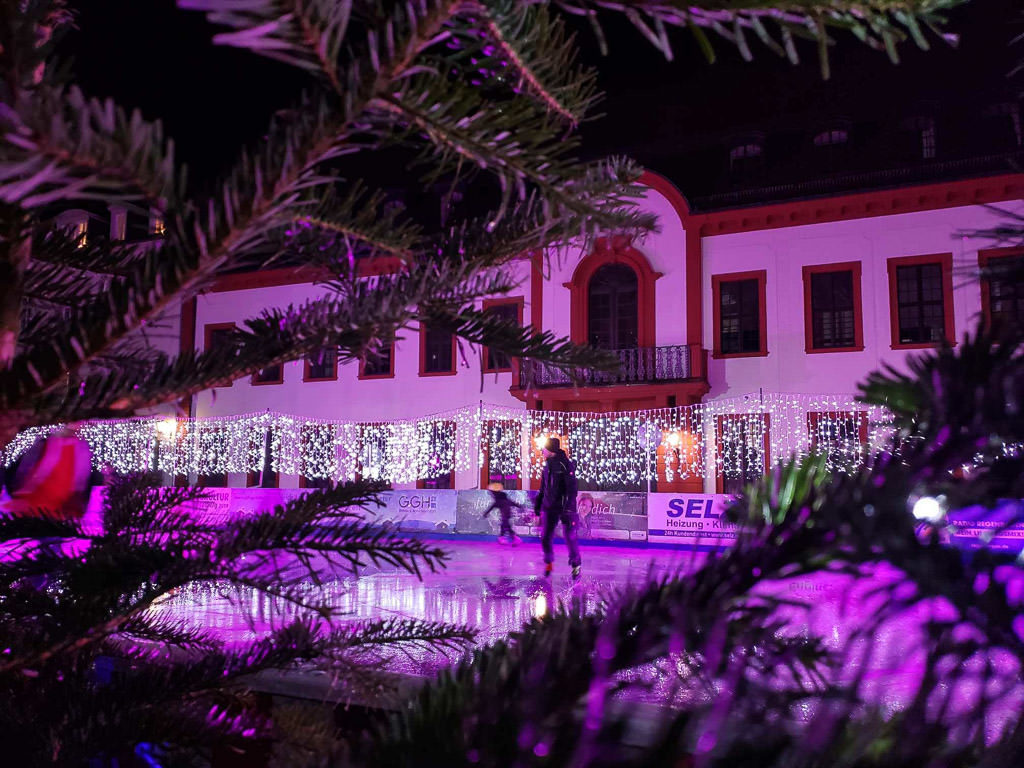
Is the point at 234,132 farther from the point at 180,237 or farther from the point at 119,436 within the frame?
the point at 119,436

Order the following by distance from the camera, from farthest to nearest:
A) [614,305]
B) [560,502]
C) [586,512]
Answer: [614,305] < [586,512] < [560,502]

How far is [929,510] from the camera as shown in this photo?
52 cm

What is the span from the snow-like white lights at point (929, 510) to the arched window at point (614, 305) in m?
18.4

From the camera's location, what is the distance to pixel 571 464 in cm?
Answer: 1023

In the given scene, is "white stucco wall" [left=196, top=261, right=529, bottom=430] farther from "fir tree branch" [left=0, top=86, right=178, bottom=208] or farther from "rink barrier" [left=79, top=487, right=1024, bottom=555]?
"fir tree branch" [left=0, top=86, right=178, bottom=208]

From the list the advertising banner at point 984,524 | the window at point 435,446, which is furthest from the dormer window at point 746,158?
the advertising banner at point 984,524

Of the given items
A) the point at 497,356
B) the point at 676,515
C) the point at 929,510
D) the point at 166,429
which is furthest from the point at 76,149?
the point at 166,429

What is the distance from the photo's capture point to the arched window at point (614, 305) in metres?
18.9

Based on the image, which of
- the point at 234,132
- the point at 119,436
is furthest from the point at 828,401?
the point at 119,436

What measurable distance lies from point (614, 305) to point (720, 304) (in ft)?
8.68

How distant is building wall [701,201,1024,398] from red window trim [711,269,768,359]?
0.28 feet

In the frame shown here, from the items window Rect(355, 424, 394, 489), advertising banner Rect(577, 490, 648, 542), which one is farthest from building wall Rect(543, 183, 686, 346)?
window Rect(355, 424, 394, 489)

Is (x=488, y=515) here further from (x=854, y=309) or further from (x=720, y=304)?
(x=854, y=309)

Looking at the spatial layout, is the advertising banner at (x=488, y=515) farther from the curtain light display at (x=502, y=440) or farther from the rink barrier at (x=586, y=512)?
the curtain light display at (x=502, y=440)
